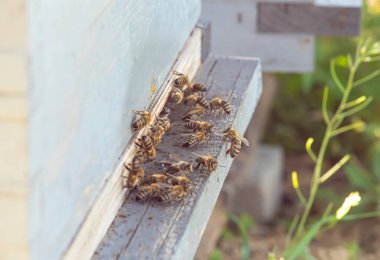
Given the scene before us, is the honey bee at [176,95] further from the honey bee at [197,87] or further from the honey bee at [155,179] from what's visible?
the honey bee at [155,179]

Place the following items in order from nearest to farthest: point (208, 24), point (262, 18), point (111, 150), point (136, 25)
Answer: point (111, 150), point (136, 25), point (208, 24), point (262, 18)

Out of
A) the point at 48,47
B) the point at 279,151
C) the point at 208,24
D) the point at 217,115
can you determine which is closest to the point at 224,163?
the point at 217,115

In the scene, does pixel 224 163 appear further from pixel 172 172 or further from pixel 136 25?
pixel 136 25

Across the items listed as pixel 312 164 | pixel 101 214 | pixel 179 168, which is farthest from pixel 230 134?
pixel 312 164

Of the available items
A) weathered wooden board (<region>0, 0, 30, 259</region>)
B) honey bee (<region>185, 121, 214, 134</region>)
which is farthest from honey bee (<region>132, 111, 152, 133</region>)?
weathered wooden board (<region>0, 0, 30, 259</region>)

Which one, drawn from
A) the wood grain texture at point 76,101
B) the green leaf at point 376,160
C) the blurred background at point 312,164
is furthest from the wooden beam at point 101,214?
the green leaf at point 376,160
